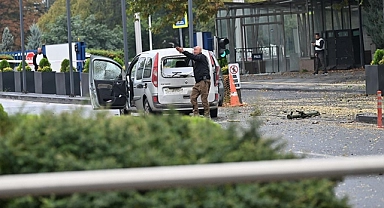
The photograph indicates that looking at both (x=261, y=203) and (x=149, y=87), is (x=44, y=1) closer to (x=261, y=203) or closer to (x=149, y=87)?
(x=149, y=87)

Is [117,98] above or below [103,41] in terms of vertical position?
below

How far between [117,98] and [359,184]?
481 inches

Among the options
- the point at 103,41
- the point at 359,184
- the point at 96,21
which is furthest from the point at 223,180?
the point at 96,21

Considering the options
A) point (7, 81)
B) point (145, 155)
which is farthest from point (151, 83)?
point (7, 81)

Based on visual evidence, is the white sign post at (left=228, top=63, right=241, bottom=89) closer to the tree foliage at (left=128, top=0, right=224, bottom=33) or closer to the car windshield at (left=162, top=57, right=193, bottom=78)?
the car windshield at (left=162, top=57, right=193, bottom=78)

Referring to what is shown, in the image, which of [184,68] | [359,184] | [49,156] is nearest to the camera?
[49,156]

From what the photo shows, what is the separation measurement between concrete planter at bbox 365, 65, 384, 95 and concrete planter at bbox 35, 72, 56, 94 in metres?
16.7

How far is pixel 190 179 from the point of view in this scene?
298 centimetres

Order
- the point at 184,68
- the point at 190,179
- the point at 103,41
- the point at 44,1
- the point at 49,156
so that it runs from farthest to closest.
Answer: the point at 44,1 < the point at 103,41 < the point at 184,68 < the point at 49,156 < the point at 190,179

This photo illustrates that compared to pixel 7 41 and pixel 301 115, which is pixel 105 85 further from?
pixel 7 41

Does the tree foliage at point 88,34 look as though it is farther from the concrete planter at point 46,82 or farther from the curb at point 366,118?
the curb at point 366,118

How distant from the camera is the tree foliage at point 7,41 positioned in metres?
81.8

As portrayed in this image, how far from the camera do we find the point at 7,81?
4416cm

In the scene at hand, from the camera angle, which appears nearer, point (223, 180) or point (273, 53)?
point (223, 180)
